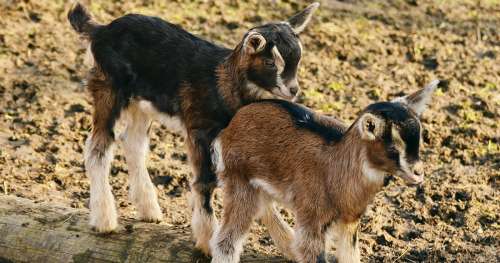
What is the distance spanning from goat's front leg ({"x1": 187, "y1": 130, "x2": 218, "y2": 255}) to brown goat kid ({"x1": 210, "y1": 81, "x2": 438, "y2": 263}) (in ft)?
1.01

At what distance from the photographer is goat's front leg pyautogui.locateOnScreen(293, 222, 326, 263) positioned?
696 centimetres

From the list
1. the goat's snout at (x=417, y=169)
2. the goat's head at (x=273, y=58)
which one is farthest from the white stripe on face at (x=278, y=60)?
the goat's snout at (x=417, y=169)

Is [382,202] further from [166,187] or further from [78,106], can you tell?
[78,106]

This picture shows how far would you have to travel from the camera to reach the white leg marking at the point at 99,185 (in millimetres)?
8203

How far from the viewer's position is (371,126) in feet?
21.9

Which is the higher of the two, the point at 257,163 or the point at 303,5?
the point at 257,163

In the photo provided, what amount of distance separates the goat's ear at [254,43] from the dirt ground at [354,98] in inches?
59.7

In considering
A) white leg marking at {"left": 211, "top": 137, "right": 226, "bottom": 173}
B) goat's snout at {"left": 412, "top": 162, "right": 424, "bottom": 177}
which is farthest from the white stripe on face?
goat's snout at {"left": 412, "top": 162, "right": 424, "bottom": 177}

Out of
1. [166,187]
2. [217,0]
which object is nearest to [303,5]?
[217,0]

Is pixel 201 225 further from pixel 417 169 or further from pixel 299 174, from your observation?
pixel 417 169

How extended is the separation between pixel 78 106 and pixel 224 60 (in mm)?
3483

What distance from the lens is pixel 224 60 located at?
27.1 ft

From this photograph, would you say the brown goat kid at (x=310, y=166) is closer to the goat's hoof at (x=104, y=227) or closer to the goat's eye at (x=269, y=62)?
the goat's eye at (x=269, y=62)

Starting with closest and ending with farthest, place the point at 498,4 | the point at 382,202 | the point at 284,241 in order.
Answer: the point at 284,241, the point at 382,202, the point at 498,4
